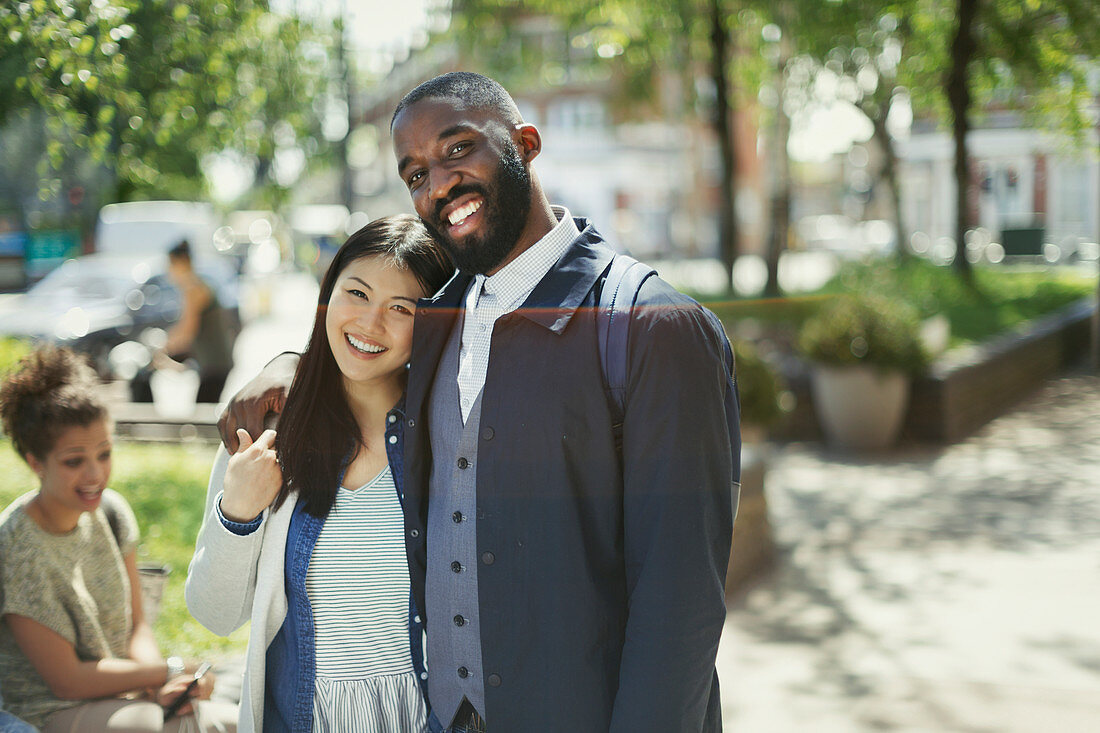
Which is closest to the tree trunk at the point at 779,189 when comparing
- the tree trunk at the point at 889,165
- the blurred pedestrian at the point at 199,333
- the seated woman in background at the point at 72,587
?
the tree trunk at the point at 889,165

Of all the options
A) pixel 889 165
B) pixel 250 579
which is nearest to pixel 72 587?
pixel 250 579

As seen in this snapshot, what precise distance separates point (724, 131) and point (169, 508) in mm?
10604

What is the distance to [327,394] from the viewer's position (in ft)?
8.12

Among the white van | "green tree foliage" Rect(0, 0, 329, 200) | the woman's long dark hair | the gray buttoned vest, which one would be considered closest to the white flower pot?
"green tree foliage" Rect(0, 0, 329, 200)

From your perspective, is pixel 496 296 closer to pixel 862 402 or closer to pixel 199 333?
pixel 199 333

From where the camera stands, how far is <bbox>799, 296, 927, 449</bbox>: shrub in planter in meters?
9.09

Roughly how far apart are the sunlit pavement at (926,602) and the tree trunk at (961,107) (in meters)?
7.88

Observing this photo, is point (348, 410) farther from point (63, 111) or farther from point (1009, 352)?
point (1009, 352)

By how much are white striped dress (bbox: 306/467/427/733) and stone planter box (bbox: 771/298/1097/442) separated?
786 centimetres

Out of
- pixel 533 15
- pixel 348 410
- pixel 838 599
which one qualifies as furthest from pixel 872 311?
pixel 533 15

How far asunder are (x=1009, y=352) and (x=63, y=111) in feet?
33.2

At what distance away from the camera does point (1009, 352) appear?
11.1 meters

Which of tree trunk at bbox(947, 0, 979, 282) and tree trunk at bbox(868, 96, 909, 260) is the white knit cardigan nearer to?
tree trunk at bbox(947, 0, 979, 282)

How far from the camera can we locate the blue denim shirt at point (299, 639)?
7.57ft
